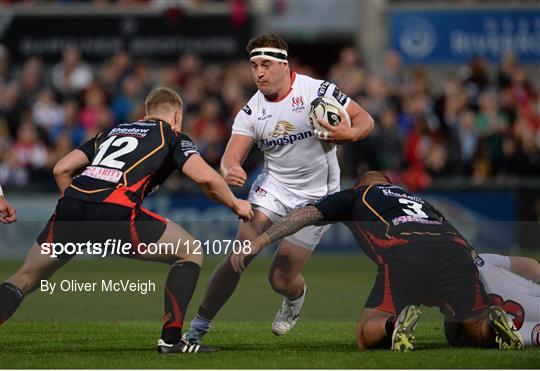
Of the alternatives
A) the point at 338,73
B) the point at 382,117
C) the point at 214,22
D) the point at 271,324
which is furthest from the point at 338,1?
the point at 271,324

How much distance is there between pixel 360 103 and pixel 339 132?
1006 centimetres

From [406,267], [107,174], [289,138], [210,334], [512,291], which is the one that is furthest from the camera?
[210,334]

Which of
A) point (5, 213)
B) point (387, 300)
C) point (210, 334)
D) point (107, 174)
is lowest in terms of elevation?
point (210, 334)

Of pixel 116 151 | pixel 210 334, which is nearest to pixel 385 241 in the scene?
pixel 210 334

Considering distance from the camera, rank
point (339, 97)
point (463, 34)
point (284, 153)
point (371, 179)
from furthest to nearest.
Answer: point (463, 34) < point (284, 153) < point (339, 97) < point (371, 179)

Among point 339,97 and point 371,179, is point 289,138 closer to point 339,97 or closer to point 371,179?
point 339,97

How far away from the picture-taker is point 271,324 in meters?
11.5

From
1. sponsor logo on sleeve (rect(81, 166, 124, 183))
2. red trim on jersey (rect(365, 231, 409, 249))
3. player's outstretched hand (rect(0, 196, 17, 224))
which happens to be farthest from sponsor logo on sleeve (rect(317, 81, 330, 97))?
player's outstretched hand (rect(0, 196, 17, 224))

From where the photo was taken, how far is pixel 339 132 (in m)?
9.86

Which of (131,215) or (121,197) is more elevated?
(121,197)

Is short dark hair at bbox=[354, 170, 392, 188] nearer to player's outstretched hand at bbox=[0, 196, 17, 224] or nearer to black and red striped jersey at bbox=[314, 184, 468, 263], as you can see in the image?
black and red striped jersey at bbox=[314, 184, 468, 263]

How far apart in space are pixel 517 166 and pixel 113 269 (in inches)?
440

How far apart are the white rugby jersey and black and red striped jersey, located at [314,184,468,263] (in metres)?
0.72

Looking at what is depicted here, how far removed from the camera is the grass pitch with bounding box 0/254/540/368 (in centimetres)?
872
